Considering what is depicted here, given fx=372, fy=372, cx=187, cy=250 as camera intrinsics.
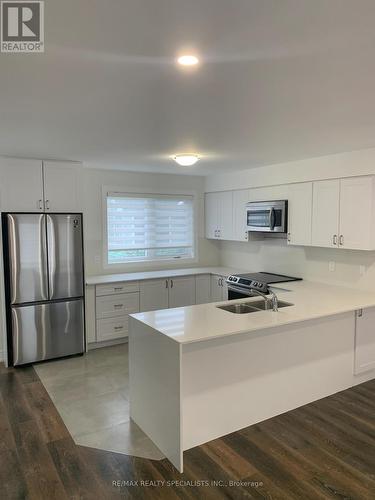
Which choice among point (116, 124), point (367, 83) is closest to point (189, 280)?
point (116, 124)

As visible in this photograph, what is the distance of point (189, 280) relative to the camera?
5.48 meters

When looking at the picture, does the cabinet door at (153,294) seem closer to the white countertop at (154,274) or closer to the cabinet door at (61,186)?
the white countertop at (154,274)

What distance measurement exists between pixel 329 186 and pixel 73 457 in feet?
11.5

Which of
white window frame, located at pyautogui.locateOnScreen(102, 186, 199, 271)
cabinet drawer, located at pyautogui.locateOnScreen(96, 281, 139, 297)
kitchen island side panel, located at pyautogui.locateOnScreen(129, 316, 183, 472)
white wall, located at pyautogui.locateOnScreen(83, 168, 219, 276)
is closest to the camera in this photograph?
kitchen island side panel, located at pyautogui.locateOnScreen(129, 316, 183, 472)

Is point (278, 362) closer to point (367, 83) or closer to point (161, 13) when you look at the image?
point (367, 83)

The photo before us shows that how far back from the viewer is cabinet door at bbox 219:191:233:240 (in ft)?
18.5

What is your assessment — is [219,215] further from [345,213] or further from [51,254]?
[51,254]

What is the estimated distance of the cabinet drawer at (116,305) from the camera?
477cm

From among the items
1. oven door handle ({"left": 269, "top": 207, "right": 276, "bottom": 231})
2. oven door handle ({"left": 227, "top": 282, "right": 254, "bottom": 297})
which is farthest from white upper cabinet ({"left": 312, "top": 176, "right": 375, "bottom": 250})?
oven door handle ({"left": 227, "top": 282, "right": 254, "bottom": 297})

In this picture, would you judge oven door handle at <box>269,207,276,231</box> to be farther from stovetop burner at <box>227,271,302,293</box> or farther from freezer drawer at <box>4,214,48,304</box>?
freezer drawer at <box>4,214,48,304</box>

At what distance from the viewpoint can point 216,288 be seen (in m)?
5.57

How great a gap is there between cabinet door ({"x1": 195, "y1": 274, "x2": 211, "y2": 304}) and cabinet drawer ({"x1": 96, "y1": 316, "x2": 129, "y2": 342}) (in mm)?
1182

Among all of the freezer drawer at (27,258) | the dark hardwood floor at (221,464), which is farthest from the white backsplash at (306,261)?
the freezer drawer at (27,258)

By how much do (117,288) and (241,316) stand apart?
2326 millimetres
